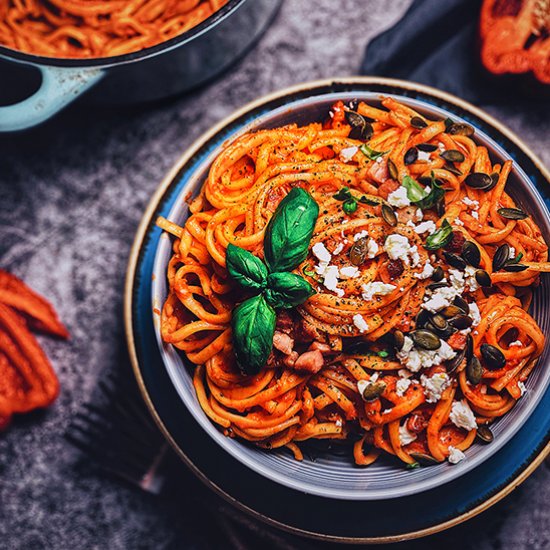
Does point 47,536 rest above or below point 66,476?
below

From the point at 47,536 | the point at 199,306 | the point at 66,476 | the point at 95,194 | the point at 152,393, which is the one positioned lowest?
the point at 47,536

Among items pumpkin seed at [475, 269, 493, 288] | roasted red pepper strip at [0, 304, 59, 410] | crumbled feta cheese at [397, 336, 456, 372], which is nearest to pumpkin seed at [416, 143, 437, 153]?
pumpkin seed at [475, 269, 493, 288]

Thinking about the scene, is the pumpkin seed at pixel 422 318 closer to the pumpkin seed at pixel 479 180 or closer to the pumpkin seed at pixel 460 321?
the pumpkin seed at pixel 460 321

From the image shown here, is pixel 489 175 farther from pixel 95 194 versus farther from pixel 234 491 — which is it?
pixel 95 194

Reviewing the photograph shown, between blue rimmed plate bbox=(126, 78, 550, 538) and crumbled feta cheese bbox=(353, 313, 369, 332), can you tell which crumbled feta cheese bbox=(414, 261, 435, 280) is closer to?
crumbled feta cheese bbox=(353, 313, 369, 332)

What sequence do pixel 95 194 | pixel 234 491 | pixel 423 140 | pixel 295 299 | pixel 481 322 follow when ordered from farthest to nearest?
1. pixel 95 194
2. pixel 234 491
3. pixel 423 140
4. pixel 481 322
5. pixel 295 299

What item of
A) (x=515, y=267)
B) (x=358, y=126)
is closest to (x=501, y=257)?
(x=515, y=267)

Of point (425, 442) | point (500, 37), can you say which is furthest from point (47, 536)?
point (500, 37)
